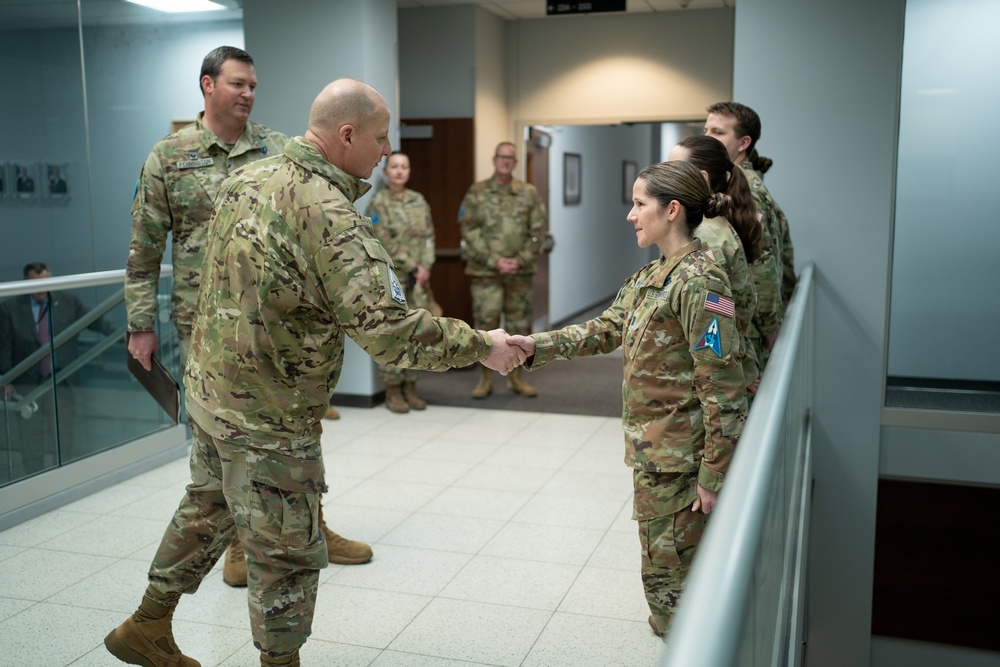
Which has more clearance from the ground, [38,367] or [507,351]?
[507,351]

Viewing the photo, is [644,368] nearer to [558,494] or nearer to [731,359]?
[731,359]

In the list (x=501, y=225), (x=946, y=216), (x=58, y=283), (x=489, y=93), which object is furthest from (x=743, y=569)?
(x=489, y=93)

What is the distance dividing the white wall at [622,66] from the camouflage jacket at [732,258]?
5.92 metres

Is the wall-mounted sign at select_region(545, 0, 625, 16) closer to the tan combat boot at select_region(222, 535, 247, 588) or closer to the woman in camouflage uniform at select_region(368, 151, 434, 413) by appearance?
the woman in camouflage uniform at select_region(368, 151, 434, 413)

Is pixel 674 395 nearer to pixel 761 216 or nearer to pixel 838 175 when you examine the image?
pixel 761 216

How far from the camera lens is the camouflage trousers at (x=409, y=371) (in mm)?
6555

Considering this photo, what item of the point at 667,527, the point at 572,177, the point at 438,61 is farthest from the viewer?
the point at 572,177

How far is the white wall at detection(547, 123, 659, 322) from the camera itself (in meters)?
10.3

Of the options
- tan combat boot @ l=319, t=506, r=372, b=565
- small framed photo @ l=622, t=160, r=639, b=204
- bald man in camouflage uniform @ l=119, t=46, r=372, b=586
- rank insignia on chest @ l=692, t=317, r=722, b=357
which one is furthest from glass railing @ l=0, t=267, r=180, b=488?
small framed photo @ l=622, t=160, r=639, b=204

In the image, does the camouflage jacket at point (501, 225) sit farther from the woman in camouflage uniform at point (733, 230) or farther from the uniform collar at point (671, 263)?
the uniform collar at point (671, 263)

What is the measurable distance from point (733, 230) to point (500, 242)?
14.7 ft

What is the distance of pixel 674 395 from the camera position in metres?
2.43

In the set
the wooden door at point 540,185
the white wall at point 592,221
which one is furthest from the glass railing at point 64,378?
the white wall at point 592,221

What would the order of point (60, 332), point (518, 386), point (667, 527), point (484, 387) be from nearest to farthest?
point (667, 527), point (60, 332), point (484, 387), point (518, 386)
